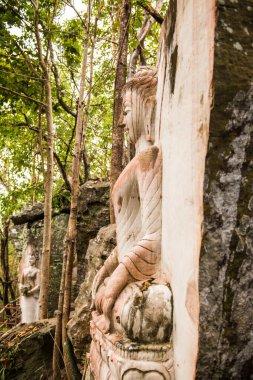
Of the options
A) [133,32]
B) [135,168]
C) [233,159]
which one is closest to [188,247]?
[233,159]

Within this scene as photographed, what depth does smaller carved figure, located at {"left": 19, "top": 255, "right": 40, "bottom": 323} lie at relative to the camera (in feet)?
20.8

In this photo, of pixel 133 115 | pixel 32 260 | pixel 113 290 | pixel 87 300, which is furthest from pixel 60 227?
pixel 113 290

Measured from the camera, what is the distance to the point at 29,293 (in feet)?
20.9

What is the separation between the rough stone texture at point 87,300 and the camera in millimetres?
3354

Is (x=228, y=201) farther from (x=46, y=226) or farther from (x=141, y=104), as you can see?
(x=46, y=226)

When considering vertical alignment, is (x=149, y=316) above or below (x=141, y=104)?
below

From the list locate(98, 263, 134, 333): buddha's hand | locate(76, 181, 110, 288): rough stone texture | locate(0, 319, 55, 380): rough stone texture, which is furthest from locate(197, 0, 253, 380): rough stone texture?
locate(76, 181, 110, 288): rough stone texture

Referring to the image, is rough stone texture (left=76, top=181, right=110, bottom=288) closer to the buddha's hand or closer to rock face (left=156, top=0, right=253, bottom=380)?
the buddha's hand

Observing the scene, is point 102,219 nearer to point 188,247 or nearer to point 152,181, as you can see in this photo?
point 152,181

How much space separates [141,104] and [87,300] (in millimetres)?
2334

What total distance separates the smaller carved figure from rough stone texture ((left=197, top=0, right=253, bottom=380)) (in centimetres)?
566

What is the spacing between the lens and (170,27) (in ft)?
5.75

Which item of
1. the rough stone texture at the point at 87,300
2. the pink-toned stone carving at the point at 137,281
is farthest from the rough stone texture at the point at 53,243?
the pink-toned stone carving at the point at 137,281

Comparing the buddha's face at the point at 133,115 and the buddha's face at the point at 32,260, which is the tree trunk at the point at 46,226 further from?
the buddha's face at the point at 133,115
